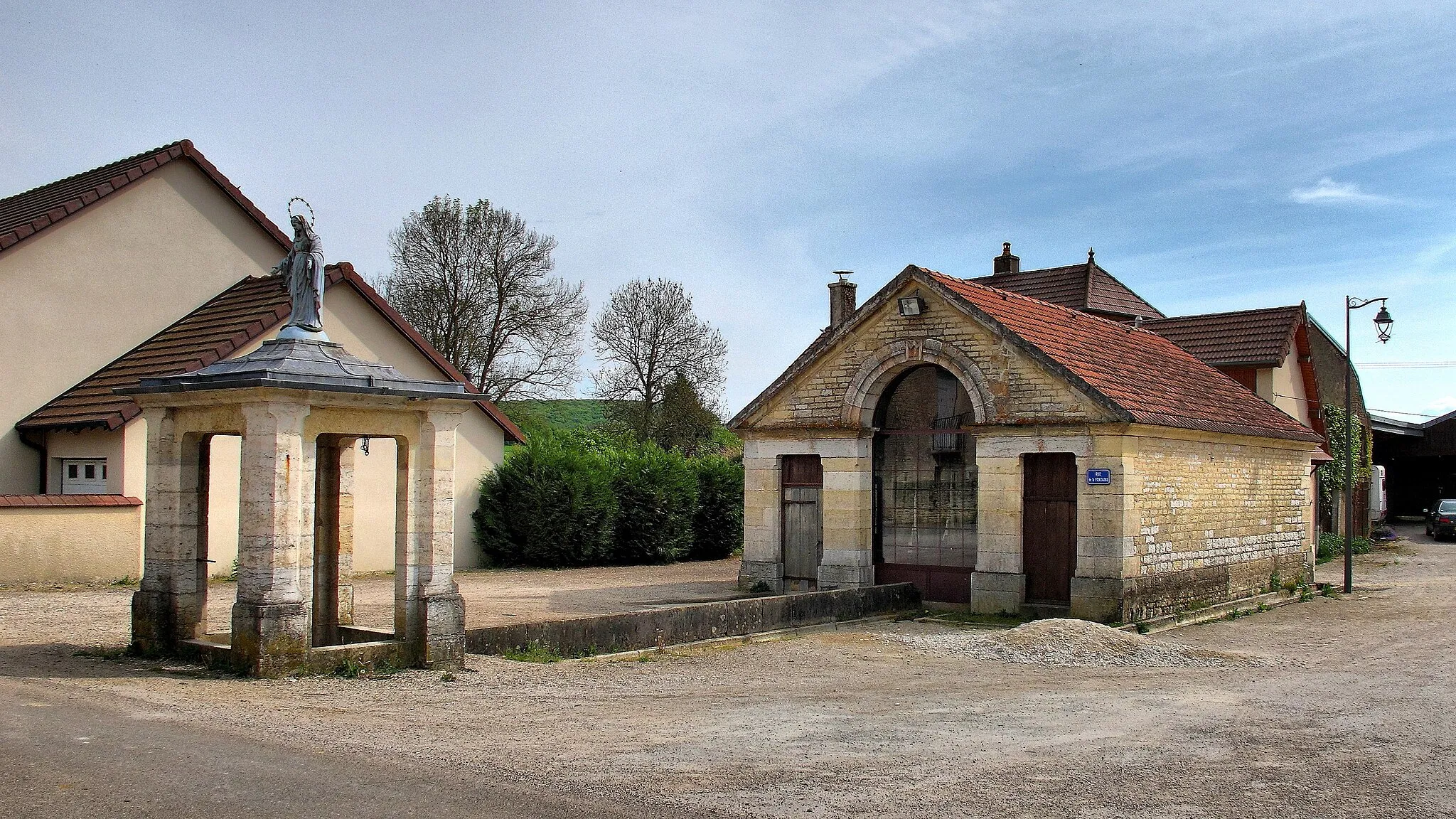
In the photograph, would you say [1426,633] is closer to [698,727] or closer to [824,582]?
[824,582]

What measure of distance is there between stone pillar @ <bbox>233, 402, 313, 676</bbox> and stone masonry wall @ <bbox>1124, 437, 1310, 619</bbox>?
425 inches

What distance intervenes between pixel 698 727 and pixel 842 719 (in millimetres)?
1187

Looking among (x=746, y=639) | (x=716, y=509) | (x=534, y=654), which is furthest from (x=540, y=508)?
(x=534, y=654)

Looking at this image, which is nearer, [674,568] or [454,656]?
[454,656]

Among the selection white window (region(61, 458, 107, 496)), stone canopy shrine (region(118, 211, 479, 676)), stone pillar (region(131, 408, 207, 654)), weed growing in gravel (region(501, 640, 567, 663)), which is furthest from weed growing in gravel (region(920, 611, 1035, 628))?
white window (region(61, 458, 107, 496))

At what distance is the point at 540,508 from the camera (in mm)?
25156

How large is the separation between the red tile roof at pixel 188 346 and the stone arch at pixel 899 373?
591 cm

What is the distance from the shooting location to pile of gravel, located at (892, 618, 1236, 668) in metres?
13.5

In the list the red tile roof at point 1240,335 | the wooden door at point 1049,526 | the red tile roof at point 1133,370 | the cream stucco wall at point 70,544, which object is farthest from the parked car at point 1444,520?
the cream stucco wall at point 70,544

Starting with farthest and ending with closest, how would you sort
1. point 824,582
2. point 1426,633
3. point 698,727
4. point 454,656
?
1. point 824,582
2. point 1426,633
3. point 454,656
4. point 698,727

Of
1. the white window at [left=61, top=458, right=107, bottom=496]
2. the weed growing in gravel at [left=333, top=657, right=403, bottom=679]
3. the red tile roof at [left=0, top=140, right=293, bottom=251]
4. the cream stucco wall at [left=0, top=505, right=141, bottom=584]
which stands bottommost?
the weed growing in gravel at [left=333, top=657, right=403, bottom=679]

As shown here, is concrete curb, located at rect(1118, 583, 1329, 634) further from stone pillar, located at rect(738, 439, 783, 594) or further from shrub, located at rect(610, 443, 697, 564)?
shrub, located at rect(610, 443, 697, 564)

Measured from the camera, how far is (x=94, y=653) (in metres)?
11.2

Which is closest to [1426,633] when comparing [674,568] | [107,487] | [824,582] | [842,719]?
[824,582]
